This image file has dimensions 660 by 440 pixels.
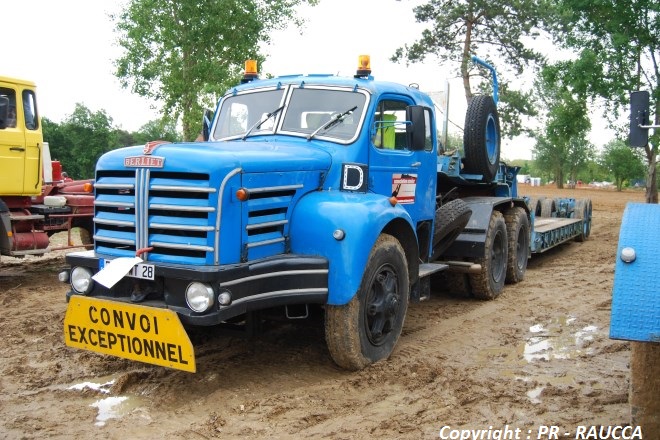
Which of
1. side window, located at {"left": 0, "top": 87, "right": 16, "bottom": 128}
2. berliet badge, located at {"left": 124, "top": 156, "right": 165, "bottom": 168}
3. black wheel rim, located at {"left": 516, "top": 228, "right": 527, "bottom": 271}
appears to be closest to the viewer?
berliet badge, located at {"left": 124, "top": 156, "right": 165, "bottom": 168}

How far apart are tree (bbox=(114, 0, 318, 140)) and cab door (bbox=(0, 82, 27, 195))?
6346mm

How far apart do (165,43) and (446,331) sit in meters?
12.3

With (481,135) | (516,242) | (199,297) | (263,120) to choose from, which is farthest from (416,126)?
(516,242)

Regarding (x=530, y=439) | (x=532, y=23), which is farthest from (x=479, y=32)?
(x=530, y=439)

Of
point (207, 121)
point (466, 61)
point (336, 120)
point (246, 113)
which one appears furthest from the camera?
point (466, 61)

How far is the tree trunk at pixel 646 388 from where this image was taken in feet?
10.3

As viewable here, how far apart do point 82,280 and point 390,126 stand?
9.81ft

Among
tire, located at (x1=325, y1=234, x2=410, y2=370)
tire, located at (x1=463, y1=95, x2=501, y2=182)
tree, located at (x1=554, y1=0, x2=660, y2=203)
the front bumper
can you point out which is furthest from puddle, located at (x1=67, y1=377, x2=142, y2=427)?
tree, located at (x1=554, y1=0, x2=660, y2=203)

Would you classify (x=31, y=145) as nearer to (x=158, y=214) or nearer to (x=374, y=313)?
(x=158, y=214)

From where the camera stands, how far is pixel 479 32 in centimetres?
2259

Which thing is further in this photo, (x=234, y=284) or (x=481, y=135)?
(x=481, y=135)

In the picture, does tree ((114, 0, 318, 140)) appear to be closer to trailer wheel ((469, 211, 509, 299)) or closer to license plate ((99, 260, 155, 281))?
trailer wheel ((469, 211, 509, 299))

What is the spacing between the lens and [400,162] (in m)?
5.86

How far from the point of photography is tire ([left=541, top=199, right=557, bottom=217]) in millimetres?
13273
